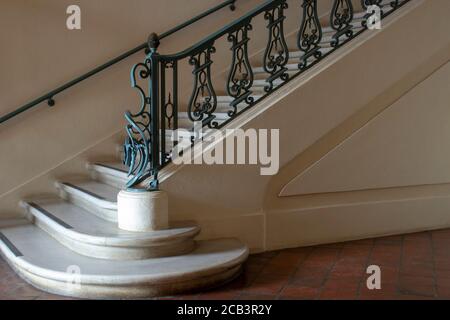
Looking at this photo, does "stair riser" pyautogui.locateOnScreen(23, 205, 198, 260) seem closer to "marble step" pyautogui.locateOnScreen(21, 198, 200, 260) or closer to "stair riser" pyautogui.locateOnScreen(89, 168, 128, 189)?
"marble step" pyautogui.locateOnScreen(21, 198, 200, 260)

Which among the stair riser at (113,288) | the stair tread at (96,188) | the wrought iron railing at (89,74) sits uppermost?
the wrought iron railing at (89,74)

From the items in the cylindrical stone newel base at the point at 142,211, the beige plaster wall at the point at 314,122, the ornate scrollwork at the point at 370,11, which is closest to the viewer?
the cylindrical stone newel base at the point at 142,211

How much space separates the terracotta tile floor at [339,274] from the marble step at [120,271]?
8 centimetres

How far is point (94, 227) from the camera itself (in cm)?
406

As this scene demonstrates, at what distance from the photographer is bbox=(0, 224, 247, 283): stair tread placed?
3.52m

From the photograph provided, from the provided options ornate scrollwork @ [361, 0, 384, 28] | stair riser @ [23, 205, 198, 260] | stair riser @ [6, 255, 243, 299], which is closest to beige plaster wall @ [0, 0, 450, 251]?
ornate scrollwork @ [361, 0, 384, 28]

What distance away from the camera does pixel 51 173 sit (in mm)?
5320

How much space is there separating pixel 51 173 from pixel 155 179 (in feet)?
5.33

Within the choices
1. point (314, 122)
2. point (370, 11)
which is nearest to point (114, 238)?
point (314, 122)

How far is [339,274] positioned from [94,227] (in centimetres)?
172

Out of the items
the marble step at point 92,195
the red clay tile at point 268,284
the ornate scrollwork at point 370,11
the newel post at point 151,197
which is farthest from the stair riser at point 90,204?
the ornate scrollwork at point 370,11

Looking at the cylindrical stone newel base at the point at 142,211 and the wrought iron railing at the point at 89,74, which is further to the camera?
the wrought iron railing at the point at 89,74

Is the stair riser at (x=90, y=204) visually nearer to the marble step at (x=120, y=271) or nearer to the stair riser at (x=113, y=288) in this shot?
the marble step at (x=120, y=271)

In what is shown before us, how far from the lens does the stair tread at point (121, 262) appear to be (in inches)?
139
